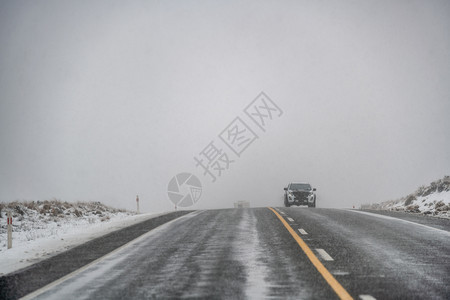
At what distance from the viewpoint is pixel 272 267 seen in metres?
6.93

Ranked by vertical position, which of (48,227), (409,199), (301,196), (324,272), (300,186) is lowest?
(48,227)

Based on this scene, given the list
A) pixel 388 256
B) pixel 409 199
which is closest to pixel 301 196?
pixel 409 199

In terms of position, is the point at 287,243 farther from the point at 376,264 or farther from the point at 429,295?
the point at 429,295

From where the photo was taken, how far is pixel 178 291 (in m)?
5.61

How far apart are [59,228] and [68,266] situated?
33.0 ft

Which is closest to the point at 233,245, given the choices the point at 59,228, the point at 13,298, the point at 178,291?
the point at 178,291

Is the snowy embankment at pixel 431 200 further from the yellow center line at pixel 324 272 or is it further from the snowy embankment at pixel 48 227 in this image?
the snowy embankment at pixel 48 227

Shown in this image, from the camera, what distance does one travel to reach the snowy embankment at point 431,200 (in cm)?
1909

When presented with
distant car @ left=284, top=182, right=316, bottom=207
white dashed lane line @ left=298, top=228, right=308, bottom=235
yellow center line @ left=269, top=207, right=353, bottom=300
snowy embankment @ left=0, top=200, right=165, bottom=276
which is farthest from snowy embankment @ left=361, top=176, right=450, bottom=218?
snowy embankment @ left=0, top=200, right=165, bottom=276

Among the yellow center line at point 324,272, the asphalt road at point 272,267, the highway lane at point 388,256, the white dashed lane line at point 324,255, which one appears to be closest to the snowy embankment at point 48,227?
the asphalt road at point 272,267

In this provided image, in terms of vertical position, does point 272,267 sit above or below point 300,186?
below

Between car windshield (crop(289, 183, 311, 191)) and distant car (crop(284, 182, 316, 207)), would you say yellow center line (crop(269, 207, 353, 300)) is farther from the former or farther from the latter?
car windshield (crop(289, 183, 311, 191))

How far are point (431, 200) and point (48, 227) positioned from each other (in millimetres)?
18183

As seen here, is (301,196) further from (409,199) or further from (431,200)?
(431,200)
